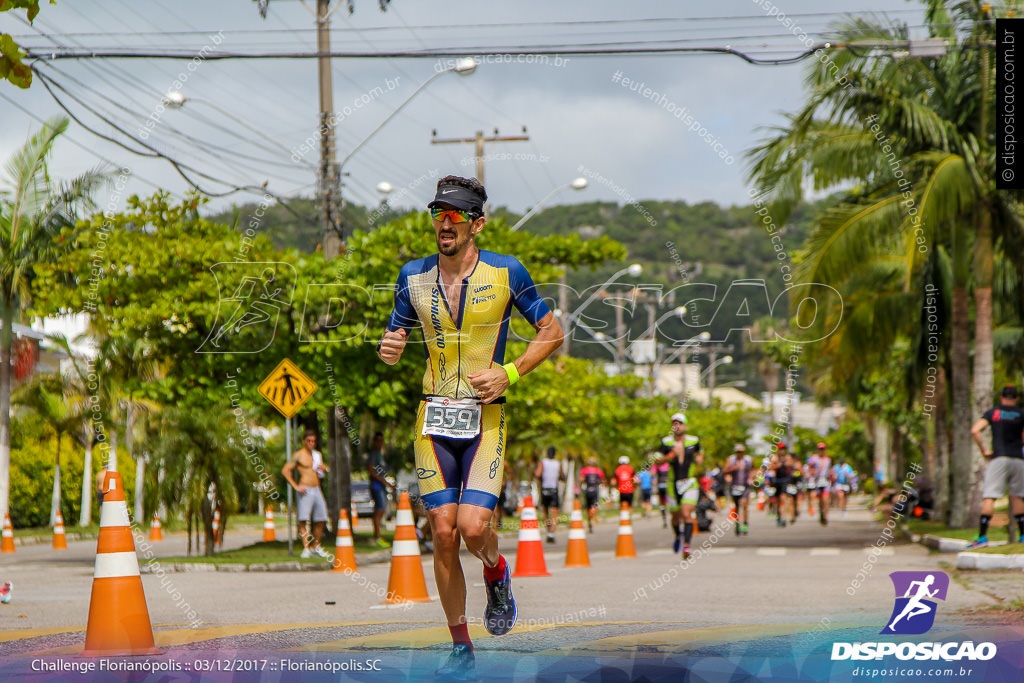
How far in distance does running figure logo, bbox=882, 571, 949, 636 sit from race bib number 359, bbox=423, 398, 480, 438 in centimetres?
236

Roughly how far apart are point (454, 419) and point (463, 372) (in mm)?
218

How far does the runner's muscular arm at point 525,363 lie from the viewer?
5.47 meters

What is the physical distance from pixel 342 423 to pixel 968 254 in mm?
10076

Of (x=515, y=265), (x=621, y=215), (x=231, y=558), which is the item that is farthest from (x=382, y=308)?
(x=621, y=215)

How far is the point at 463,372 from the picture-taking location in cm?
561

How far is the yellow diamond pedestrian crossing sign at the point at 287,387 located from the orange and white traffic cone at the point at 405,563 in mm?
7106

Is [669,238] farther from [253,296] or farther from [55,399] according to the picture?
[253,296]

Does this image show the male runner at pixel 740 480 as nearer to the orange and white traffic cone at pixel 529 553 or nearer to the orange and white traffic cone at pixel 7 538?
the orange and white traffic cone at pixel 529 553

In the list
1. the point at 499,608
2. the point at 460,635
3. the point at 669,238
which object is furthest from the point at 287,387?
the point at 669,238

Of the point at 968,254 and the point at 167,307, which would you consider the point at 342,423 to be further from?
the point at 968,254

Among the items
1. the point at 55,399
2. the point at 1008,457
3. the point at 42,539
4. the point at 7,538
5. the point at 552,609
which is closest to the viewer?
the point at 552,609

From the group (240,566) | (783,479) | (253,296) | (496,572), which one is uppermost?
(253,296)

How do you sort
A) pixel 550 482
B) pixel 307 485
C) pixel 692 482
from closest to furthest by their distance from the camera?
pixel 692 482
pixel 307 485
pixel 550 482

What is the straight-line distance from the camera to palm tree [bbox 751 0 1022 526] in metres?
18.6
